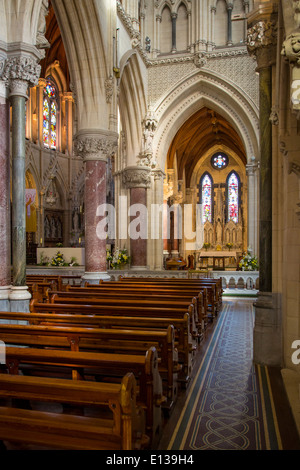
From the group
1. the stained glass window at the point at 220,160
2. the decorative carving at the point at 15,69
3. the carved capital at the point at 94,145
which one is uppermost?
the stained glass window at the point at 220,160

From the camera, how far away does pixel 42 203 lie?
881 inches

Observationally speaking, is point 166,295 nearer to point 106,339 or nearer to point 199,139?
point 106,339

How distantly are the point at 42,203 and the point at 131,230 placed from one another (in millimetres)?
7504

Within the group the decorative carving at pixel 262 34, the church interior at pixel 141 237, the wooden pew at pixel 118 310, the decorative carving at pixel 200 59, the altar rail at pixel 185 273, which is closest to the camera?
the church interior at pixel 141 237

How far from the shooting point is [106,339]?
432 centimetres

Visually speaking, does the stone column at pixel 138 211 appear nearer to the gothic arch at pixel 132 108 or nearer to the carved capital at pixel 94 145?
the gothic arch at pixel 132 108

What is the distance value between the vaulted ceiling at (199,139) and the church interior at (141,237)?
197 mm

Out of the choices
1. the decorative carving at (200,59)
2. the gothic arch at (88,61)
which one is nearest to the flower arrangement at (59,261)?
the gothic arch at (88,61)

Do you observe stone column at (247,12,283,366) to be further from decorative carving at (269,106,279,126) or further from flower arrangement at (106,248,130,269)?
flower arrangement at (106,248,130,269)

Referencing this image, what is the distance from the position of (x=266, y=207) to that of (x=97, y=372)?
3.53 m

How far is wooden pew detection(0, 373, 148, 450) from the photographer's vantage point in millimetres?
2514

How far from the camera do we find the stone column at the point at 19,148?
23.7 ft

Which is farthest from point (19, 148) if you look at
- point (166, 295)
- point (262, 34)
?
point (262, 34)

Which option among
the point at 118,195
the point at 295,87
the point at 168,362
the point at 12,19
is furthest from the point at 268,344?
the point at 118,195
